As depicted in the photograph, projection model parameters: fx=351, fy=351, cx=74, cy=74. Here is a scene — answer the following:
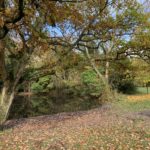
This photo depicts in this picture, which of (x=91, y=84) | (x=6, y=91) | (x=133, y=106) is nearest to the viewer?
(x=6, y=91)

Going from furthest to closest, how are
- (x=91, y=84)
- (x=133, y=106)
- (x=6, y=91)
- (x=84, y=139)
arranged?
(x=91, y=84) < (x=133, y=106) < (x=6, y=91) < (x=84, y=139)

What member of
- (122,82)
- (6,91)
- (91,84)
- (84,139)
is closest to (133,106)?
(6,91)

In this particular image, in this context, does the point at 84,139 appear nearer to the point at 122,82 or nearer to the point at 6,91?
the point at 6,91

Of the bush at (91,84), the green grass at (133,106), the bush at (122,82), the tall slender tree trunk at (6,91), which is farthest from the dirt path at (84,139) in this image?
the bush at (122,82)

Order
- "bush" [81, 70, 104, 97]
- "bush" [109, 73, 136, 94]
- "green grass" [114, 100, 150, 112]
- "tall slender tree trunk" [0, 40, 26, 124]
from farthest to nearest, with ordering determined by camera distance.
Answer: "bush" [109, 73, 136, 94] < "bush" [81, 70, 104, 97] < "green grass" [114, 100, 150, 112] < "tall slender tree trunk" [0, 40, 26, 124]

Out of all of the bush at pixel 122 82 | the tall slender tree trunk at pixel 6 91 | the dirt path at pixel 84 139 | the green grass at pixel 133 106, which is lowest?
the dirt path at pixel 84 139

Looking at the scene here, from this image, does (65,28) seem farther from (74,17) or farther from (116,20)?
(74,17)

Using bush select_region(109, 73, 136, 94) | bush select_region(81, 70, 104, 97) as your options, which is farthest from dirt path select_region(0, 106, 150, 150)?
bush select_region(109, 73, 136, 94)

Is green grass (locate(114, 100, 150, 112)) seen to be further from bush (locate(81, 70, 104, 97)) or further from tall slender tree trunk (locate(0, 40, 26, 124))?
bush (locate(81, 70, 104, 97))

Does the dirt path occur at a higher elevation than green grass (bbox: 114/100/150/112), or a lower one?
lower

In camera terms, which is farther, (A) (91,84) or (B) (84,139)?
(A) (91,84)

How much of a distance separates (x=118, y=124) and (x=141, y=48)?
572 inches

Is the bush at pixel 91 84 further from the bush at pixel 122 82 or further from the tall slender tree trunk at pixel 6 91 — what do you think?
the tall slender tree trunk at pixel 6 91

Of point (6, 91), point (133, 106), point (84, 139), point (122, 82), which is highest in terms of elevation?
point (122, 82)
